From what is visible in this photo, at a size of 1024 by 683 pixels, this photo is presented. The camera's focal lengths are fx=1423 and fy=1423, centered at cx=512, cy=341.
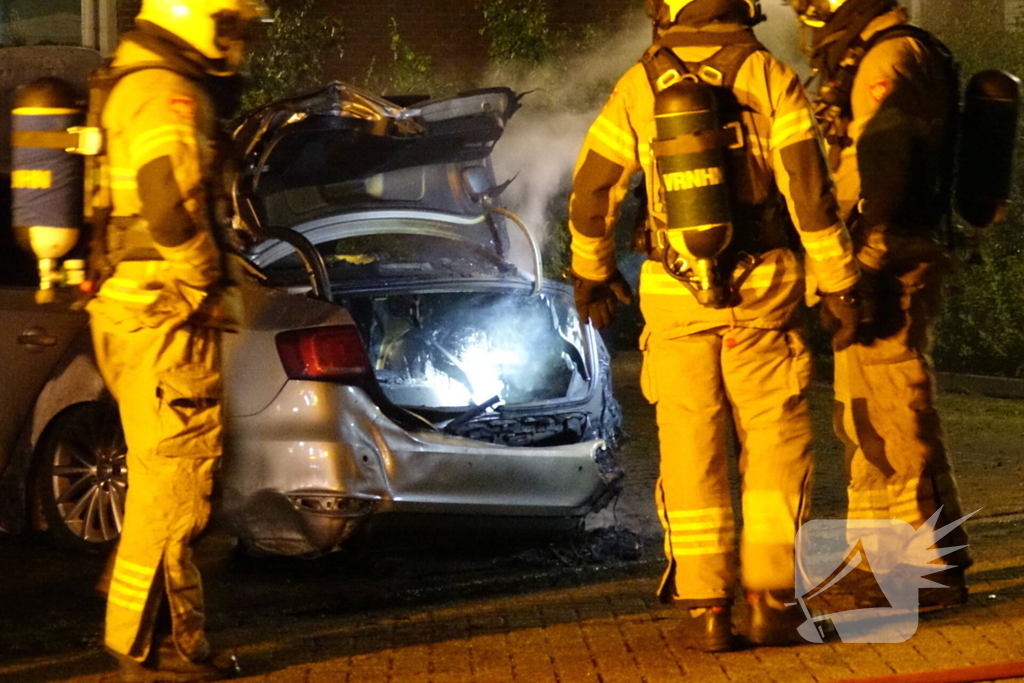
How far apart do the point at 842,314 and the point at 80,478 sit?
3319 millimetres

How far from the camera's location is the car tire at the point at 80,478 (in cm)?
589

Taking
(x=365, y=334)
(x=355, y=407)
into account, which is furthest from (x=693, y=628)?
(x=365, y=334)

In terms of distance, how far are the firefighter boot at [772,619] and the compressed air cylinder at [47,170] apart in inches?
87.0

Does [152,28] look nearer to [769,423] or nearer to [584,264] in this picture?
[584,264]

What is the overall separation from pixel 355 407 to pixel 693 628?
157 centimetres

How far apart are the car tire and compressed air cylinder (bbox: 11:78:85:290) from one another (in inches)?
81.6

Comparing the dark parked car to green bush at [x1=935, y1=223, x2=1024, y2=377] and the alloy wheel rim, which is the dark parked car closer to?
the alloy wheel rim

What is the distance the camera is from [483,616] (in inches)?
190

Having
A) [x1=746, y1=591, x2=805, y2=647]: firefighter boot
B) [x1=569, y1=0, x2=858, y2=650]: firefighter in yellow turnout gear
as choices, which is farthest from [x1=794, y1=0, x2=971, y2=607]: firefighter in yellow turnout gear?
[x1=746, y1=591, x2=805, y2=647]: firefighter boot

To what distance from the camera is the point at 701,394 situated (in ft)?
13.5

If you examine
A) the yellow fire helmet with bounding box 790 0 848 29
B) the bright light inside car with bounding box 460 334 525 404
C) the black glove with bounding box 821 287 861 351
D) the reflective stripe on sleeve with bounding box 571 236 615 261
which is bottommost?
the bright light inside car with bounding box 460 334 525 404

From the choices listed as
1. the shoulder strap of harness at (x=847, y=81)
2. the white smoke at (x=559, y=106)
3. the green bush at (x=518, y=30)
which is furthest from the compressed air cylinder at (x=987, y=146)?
the green bush at (x=518, y=30)

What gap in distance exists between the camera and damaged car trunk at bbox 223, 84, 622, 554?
509cm

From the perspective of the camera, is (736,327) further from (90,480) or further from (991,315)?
(991,315)
